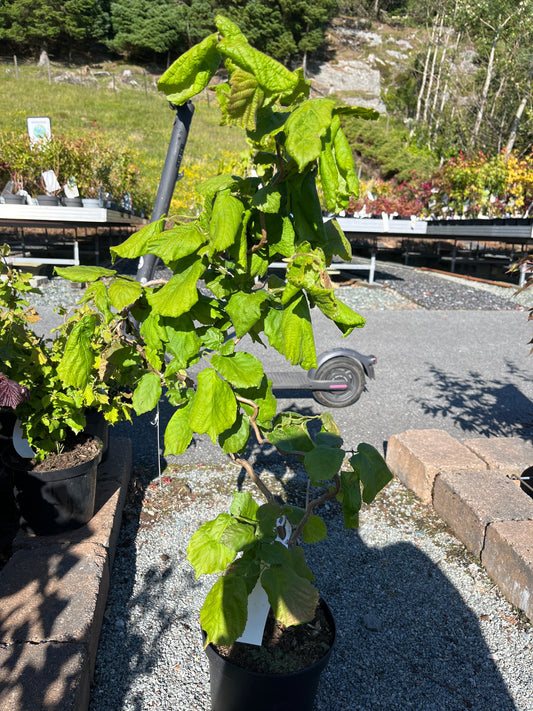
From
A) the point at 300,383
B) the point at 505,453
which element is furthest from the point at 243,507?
the point at 300,383

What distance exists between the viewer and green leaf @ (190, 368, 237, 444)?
43.0 inches

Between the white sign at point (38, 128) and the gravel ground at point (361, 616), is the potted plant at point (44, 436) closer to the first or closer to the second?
the gravel ground at point (361, 616)

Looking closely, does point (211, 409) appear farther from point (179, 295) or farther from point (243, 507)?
point (243, 507)

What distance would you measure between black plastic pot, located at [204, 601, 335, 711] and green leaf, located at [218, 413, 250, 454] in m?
0.63

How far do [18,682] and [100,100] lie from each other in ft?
123

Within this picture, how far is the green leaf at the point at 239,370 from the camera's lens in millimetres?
1085

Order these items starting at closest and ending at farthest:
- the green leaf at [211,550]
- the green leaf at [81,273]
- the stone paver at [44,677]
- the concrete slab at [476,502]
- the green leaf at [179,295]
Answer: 1. the green leaf at [179,295]
2. the green leaf at [81,273]
3. the green leaf at [211,550]
4. the stone paver at [44,677]
5. the concrete slab at [476,502]

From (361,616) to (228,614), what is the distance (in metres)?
1.06

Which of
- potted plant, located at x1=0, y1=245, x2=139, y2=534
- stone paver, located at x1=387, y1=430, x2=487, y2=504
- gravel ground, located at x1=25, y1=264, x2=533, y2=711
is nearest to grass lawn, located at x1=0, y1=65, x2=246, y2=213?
stone paver, located at x1=387, y1=430, x2=487, y2=504

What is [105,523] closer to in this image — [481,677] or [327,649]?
[327,649]

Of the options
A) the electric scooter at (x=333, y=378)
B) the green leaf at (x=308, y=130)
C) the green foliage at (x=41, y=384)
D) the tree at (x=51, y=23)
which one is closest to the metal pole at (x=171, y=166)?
the green foliage at (x=41, y=384)

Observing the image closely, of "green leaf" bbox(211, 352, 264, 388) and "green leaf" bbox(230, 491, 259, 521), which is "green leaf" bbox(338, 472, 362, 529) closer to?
"green leaf" bbox(230, 491, 259, 521)

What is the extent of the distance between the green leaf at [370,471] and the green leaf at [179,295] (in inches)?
23.5

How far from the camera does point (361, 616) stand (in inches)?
83.0
